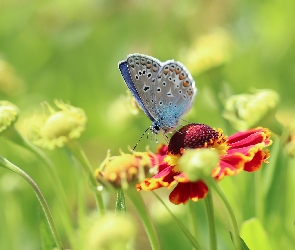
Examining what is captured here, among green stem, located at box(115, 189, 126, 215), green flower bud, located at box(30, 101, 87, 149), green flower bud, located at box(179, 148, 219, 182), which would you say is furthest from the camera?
green flower bud, located at box(30, 101, 87, 149)

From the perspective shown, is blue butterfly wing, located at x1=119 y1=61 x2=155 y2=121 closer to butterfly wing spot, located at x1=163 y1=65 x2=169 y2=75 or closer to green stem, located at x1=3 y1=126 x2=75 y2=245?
butterfly wing spot, located at x1=163 y1=65 x2=169 y2=75

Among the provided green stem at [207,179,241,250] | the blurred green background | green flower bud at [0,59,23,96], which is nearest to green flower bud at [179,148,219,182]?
green stem at [207,179,241,250]

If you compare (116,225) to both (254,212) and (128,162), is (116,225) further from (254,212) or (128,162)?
(254,212)

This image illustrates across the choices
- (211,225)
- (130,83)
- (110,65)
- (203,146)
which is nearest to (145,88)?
(130,83)

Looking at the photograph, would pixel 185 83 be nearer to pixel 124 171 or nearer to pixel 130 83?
pixel 130 83

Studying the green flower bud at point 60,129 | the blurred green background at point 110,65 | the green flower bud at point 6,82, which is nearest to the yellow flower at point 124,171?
the green flower bud at point 60,129

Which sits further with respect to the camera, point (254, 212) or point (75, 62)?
point (75, 62)

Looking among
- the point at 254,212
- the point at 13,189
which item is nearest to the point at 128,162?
the point at 254,212
